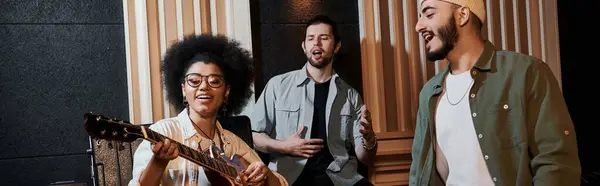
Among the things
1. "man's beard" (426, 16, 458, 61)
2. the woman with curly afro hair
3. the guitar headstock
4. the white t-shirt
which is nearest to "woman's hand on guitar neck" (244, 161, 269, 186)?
the woman with curly afro hair

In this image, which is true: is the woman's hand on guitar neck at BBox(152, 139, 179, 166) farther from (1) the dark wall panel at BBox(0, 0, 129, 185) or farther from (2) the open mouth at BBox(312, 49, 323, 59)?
(2) the open mouth at BBox(312, 49, 323, 59)

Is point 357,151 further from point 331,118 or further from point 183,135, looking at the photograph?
point 183,135

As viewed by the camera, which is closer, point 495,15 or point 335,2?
point 335,2

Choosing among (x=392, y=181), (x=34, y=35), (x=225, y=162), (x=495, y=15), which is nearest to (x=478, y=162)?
(x=225, y=162)

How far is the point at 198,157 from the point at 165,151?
0.19 meters

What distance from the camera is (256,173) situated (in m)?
2.92

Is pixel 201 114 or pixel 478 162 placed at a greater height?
pixel 201 114

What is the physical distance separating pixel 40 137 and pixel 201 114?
96cm

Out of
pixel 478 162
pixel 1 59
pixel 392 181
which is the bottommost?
pixel 392 181

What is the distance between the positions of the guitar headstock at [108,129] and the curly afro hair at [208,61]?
613mm

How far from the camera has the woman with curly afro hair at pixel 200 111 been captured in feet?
9.04

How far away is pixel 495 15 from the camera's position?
428 cm

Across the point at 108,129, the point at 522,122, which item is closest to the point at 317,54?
the point at 522,122

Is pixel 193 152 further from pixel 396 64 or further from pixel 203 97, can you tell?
pixel 396 64
